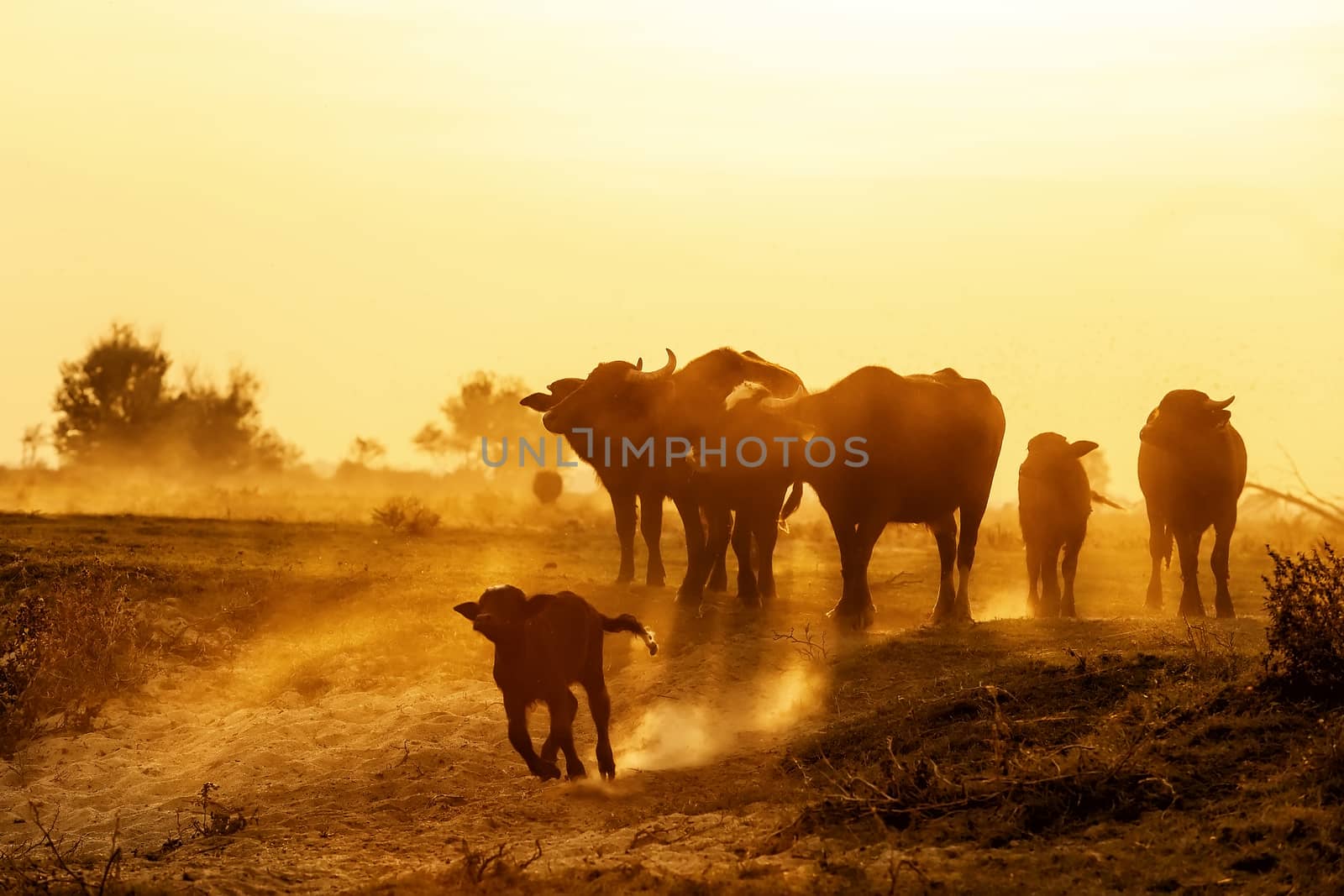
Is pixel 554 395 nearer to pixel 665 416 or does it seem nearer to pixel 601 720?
pixel 665 416

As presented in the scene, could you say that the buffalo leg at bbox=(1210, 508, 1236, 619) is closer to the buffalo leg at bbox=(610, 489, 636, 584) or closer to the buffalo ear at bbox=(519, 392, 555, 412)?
the buffalo leg at bbox=(610, 489, 636, 584)

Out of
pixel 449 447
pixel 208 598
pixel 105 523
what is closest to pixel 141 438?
pixel 449 447

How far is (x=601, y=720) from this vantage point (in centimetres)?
1055

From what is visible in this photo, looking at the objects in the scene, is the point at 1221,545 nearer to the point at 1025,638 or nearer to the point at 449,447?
the point at 1025,638

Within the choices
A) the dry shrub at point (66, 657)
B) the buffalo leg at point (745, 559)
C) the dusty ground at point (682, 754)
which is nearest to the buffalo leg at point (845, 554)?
the dusty ground at point (682, 754)

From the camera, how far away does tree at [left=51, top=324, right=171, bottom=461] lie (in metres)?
52.3

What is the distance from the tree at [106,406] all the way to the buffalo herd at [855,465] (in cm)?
3802

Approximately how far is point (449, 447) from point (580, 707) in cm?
6178

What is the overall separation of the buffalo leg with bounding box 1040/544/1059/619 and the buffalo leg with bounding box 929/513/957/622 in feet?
5.44

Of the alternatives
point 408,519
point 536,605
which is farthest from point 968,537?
point 408,519

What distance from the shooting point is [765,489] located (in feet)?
52.6

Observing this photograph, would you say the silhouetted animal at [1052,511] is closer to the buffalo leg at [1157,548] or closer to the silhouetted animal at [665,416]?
the buffalo leg at [1157,548]

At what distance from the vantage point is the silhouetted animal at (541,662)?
9.98 metres

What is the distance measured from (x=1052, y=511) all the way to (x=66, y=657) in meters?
11.1
